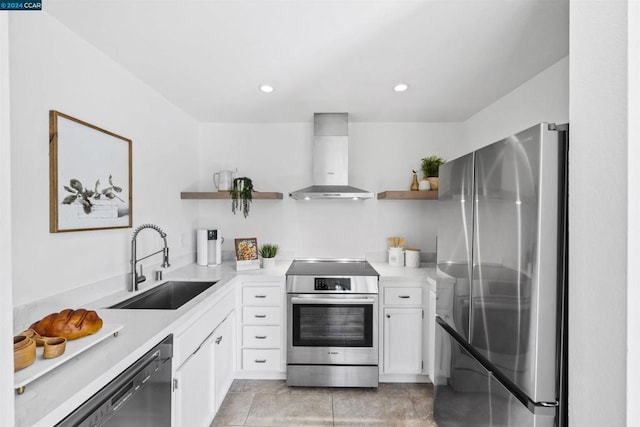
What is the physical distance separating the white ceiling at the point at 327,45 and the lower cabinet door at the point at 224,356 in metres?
1.78

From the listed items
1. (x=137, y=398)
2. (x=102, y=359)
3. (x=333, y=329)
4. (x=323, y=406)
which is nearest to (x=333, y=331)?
(x=333, y=329)

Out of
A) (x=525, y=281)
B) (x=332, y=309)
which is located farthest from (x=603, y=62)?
(x=332, y=309)

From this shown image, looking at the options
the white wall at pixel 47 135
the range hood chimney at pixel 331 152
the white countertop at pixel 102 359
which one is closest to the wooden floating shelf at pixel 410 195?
the range hood chimney at pixel 331 152

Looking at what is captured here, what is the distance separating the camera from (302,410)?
7.57 ft

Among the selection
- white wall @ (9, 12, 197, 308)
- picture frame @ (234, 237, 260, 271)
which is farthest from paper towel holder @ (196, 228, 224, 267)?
white wall @ (9, 12, 197, 308)

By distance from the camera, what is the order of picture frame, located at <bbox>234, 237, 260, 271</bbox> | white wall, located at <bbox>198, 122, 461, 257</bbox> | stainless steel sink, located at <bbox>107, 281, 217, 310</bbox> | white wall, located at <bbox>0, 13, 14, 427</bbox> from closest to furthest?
white wall, located at <bbox>0, 13, 14, 427</bbox>, stainless steel sink, located at <bbox>107, 281, 217, 310</bbox>, picture frame, located at <bbox>234, 237, 260, 271</bbox>, white wall, located at <bbox>198, 122, 461, 257</bbox>

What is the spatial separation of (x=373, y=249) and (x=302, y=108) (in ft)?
5.15

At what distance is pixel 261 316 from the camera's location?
2639mm

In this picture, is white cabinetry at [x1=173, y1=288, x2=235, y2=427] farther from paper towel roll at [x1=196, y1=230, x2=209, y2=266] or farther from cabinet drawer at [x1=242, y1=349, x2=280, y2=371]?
paper towel roll at [x1=196, y1=230, x2=209, y2=266]

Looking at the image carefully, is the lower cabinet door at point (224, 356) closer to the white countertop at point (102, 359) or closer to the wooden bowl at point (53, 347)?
the white countertop at point (102, 359)

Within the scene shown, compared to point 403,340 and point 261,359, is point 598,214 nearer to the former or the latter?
point 403,340

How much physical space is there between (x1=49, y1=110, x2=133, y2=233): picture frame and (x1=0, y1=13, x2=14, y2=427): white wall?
1.19m

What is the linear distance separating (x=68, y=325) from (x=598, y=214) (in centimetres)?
183

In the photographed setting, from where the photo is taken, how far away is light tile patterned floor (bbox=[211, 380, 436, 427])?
2.19 meters
